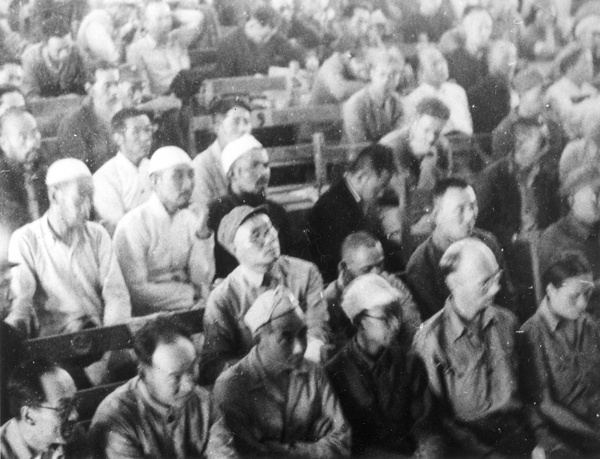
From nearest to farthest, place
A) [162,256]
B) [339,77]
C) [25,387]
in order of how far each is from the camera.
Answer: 1. [25,387]
2. [162,256]
3. [339,77]

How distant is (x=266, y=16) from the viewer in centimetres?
321

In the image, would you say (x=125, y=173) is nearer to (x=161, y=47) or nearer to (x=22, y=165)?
(x=22, y=165)

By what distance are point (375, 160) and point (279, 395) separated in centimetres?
101

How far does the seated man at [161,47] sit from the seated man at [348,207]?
76cm

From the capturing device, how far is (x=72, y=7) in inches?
122

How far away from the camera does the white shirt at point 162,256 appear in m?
3.11

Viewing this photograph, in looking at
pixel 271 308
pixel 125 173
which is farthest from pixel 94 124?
pixel 271 308

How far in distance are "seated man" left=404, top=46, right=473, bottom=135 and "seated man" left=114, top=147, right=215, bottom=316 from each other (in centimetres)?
97

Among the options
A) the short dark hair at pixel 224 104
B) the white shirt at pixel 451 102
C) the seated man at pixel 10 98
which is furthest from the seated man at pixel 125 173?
the white shirt at pixel 451 102

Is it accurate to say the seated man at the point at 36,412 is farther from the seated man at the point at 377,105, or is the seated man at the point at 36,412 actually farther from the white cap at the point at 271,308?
the seated man at the point at 377,105

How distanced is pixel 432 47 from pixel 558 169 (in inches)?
29.4

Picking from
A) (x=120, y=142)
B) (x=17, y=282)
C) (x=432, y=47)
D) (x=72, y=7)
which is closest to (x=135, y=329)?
(x=17, y=282)

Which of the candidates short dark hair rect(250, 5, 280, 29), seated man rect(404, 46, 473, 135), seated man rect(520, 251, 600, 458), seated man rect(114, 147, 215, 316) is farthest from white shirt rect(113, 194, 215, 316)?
seated man rect(520, 251, 600, 458)

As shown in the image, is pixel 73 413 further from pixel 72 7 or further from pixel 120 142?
pixel 72 7
